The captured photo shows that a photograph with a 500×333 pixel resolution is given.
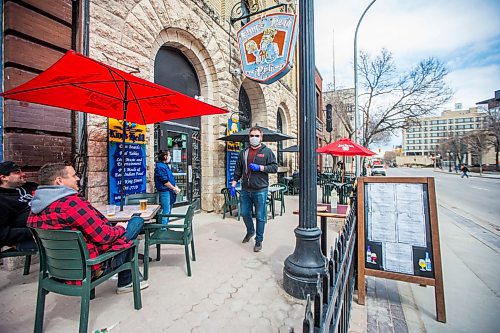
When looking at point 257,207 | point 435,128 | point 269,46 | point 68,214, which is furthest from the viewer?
point 435,128

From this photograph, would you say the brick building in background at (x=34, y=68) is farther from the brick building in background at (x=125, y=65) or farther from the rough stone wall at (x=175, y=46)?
the rough stone wall at (x=175, y=46)

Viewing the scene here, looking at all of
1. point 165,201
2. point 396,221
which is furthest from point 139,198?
point 396,221

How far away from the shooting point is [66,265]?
6.66ft

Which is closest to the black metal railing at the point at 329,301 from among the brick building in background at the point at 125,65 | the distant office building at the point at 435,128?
the brick building in background at the point at 125,65

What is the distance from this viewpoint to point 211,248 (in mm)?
4379

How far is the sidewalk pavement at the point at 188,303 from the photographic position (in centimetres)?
230

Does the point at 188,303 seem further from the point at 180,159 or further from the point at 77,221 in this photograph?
the point at 180,159

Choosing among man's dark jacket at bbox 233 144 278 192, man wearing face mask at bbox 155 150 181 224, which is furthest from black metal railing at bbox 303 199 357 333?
man wearing face mask at bbox 155 150 181 224

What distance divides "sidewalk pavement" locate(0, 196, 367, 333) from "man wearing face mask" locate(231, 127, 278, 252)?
0.64m

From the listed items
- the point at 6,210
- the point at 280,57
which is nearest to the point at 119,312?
the point at 6,210

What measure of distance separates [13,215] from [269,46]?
17.8 ft

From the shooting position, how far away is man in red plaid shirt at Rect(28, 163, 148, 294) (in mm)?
1997

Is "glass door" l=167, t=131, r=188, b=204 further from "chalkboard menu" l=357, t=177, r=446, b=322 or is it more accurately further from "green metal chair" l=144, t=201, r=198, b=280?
"chalkboard menu" l=357, t=177, r=446, b=322

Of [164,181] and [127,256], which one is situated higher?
[164,181]
